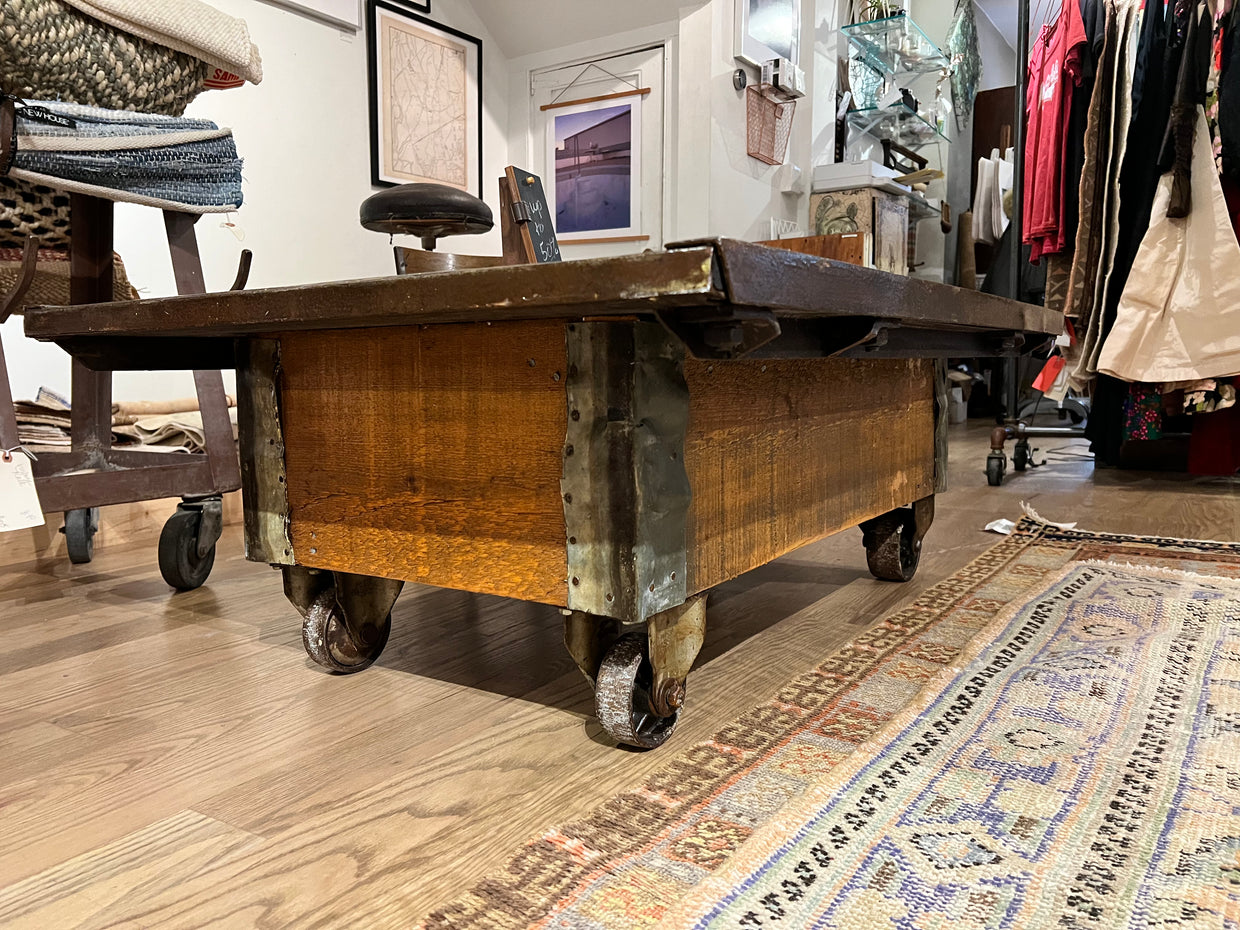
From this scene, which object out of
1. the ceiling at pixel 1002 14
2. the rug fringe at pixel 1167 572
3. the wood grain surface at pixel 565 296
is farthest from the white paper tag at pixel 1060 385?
the ceiling at pixel 1002 14

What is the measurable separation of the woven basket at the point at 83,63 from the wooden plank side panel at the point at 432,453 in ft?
1.82

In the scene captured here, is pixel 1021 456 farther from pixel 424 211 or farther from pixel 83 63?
pixel 83 63

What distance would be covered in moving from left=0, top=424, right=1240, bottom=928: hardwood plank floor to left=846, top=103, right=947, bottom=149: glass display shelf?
396 cm

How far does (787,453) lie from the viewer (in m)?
1.08

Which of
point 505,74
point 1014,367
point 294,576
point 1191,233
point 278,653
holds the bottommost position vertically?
point 278,653

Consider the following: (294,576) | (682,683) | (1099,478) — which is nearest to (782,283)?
(682,683)

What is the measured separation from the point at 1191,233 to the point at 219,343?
256 cm

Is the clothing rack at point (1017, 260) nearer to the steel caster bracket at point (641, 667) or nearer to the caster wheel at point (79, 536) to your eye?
the steel caster bracket at point (641, 667)

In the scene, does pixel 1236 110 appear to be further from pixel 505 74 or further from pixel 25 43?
pixel 505 74

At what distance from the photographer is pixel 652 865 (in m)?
0.67

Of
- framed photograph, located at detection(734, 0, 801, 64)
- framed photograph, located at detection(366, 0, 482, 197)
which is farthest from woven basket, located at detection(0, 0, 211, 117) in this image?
framed photograph, located at detection(734, 0, 801, 64)

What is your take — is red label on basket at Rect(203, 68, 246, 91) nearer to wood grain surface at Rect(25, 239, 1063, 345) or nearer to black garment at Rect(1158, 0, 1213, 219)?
wood grain surface at Rect(25, 239, 1063, 345)

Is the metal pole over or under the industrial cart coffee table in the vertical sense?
over

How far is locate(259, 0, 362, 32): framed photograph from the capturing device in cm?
309
